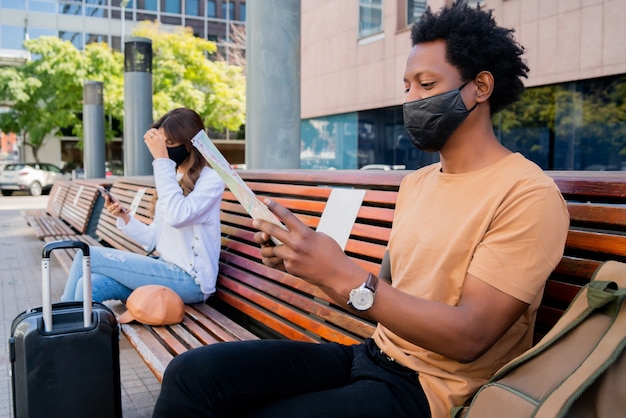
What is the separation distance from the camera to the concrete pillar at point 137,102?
43.8ft

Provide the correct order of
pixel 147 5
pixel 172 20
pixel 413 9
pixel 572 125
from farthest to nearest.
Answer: pixel 172 20, pixel 147 5, pixel 413 9, pixel 572 125

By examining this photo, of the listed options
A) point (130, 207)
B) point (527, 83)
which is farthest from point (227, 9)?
point (130, 207)

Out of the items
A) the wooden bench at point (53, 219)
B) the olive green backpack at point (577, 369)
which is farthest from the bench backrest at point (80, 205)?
the olive green backpack at point (577, 369)

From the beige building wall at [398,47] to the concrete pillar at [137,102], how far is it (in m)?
6.47

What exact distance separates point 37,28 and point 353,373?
4272cm

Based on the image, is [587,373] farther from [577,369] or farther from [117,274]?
[117,274]

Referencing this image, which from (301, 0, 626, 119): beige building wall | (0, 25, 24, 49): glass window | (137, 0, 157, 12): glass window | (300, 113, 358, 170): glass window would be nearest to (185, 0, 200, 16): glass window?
(137, 0, 157, 12): glass window

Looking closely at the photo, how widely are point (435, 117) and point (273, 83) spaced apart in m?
4.44

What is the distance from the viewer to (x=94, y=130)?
59.3 ft

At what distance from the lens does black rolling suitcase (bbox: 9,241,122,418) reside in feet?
9.04

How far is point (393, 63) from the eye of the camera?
1994cm

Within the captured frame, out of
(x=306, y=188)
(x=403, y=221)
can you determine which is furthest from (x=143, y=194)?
(x=403, y=221)

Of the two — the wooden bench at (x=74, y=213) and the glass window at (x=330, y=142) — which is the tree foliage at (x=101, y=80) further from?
the wooden bench at (x=74, y=213)

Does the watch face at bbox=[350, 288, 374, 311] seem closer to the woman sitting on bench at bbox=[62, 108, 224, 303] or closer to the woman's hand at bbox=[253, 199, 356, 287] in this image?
the woman's hand at bbox=[253, 199, 356, 287]
